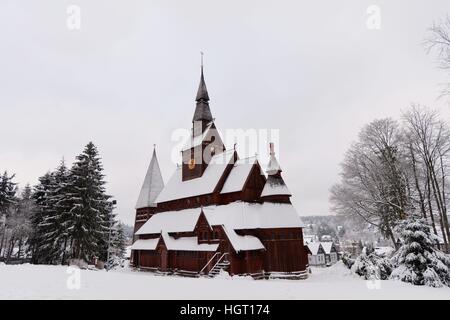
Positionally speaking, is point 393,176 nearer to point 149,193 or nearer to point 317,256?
point 149,193

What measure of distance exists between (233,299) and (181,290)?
108 inches

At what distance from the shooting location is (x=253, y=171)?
30922 mm

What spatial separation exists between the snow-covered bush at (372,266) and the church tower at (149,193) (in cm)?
2938

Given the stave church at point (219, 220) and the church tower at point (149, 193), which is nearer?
the stave church at point (219, 220)

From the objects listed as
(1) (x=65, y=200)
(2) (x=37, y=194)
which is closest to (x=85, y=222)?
(1) (x=65, y=200)

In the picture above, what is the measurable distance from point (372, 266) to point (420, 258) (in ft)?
17.0

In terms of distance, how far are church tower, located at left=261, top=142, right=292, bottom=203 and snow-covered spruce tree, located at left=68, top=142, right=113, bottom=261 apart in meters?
20.8

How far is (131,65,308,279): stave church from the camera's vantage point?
86.0 feet

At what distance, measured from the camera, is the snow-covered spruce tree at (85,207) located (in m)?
32.7

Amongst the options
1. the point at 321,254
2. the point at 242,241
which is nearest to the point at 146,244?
Result: the point at 242,241

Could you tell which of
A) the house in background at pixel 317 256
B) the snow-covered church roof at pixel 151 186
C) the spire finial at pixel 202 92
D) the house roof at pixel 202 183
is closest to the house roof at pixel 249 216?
the house roof at pixel 202 183

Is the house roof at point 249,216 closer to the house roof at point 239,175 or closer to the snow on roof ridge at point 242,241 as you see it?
the snow on roof ridge at point 242,241

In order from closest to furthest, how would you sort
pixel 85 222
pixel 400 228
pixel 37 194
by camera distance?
pixel 400 228, pixel 85 222, pixel 37 194

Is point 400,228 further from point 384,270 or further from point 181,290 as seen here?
point 181,290
